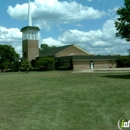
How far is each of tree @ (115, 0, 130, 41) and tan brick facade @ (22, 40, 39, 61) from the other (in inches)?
1679

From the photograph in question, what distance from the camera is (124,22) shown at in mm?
25172

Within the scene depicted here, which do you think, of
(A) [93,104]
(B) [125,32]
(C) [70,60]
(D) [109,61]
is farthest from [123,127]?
(D) [109,61]

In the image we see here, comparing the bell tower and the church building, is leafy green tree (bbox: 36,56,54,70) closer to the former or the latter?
the church building

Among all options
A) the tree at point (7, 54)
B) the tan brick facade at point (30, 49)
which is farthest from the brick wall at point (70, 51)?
the tree at point (7, 54)

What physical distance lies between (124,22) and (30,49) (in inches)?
1721

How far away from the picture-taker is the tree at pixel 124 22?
80.6ft

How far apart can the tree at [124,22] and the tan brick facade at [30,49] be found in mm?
42652

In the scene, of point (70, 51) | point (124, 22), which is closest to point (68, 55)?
point (70, 51)

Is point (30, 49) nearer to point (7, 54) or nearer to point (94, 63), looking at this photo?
point (7, 54)

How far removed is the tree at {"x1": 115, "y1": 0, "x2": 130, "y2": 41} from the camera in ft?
80.6

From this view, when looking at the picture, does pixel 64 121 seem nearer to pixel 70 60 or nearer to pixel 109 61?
pixel 70 60

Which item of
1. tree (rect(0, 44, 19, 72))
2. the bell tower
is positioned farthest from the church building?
tree (rect(0, 44, 19, 72))

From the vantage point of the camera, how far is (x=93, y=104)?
30.1ft

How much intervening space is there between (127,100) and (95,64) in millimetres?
48006
